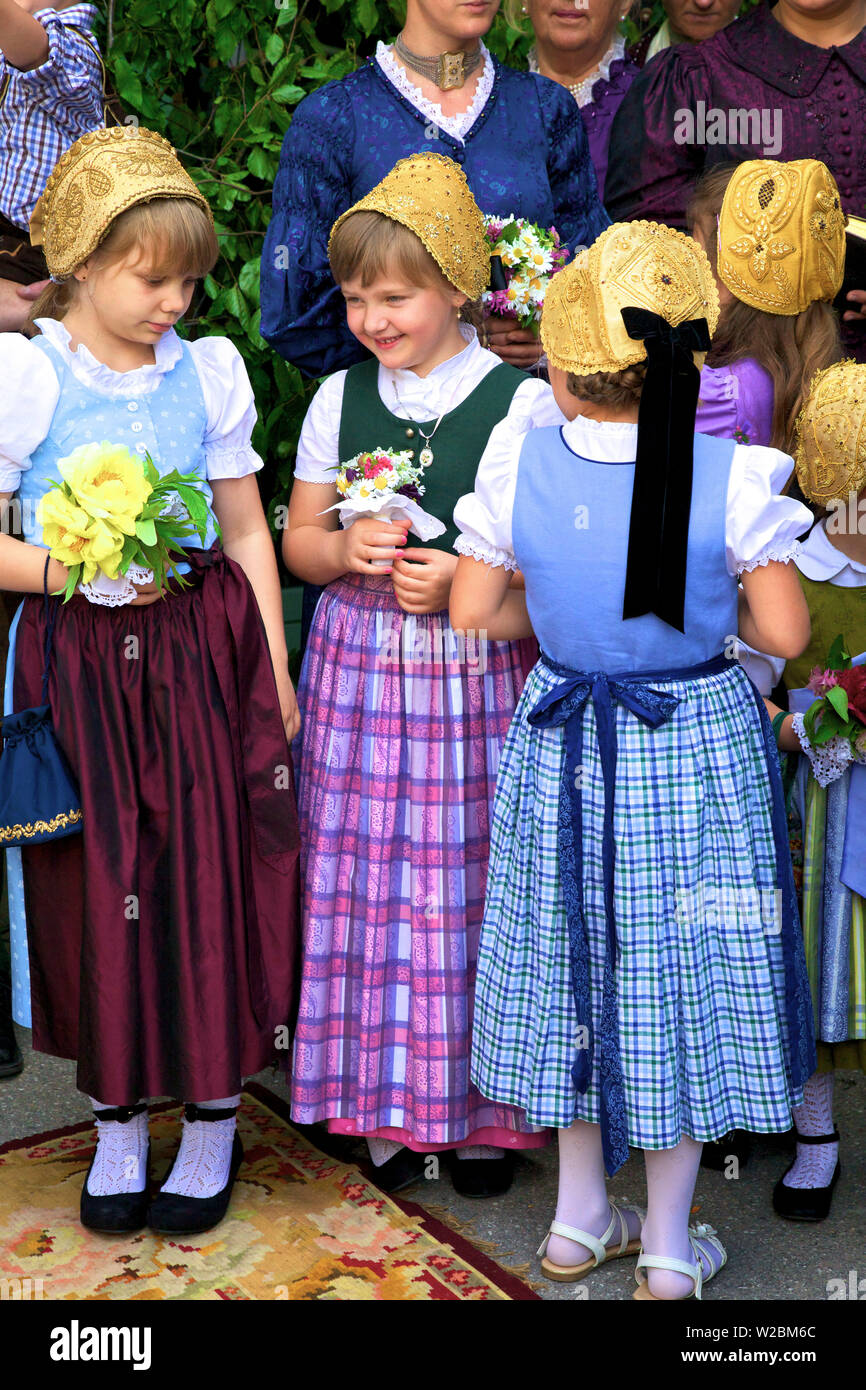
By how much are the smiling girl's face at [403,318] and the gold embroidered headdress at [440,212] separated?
5cm

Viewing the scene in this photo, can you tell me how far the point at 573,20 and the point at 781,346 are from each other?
1285mm

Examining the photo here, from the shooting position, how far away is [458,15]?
9.45 ft

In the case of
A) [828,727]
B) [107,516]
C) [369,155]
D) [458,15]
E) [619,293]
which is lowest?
[828,727]

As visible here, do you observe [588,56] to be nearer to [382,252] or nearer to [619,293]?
[382,252]

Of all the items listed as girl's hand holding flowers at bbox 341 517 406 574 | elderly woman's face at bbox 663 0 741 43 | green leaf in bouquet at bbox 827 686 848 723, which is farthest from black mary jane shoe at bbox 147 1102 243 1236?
elderly woman's face at bbox 663 0 741 43

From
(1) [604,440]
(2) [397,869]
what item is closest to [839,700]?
(1) [604,440]

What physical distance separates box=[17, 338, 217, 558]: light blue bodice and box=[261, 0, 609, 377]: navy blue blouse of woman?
0.42 m

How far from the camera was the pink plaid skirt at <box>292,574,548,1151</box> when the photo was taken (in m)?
2.72

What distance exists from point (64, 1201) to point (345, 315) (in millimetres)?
1786

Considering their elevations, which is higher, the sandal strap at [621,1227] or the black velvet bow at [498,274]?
the black velvet bow at [498,274]

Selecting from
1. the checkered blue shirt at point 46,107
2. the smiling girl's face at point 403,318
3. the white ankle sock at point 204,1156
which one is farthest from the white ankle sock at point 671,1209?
the checkered blue shirt at point 46,107

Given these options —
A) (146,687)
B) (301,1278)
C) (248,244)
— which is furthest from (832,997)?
(248,244)

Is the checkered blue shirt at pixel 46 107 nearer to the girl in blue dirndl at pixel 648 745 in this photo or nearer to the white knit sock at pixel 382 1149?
the girl in blue dirndl at pixel 648 745

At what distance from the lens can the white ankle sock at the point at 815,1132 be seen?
110 inches
